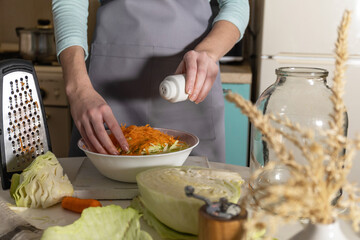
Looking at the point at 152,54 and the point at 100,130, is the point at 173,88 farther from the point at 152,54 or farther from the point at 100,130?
the point at 152,54

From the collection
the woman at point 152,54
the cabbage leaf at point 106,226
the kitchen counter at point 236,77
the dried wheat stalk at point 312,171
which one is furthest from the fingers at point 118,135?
the kitchen counter at point 236,77

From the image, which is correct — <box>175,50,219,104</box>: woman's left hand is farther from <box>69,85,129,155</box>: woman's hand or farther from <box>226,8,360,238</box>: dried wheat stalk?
<box>226,8,360,238</box>: dried wheat stalk

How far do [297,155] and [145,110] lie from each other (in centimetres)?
55

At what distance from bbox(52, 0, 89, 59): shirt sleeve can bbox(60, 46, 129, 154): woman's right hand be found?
36mm

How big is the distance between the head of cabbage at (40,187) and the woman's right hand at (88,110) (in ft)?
0.43

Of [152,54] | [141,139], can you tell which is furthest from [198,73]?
[152,54]

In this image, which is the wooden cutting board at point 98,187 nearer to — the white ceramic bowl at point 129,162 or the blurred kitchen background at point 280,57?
the white ceramic bowl at point 129,162

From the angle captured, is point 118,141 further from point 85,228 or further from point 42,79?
point 42,79

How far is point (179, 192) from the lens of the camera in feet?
2.75

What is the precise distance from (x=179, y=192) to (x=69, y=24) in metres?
0.77

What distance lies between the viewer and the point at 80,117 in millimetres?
1146

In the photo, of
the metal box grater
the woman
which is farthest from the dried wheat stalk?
the woman

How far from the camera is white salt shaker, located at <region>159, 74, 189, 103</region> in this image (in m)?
1.09

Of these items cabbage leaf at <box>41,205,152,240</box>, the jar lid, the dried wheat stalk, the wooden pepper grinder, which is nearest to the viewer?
the dried wheat stalk
